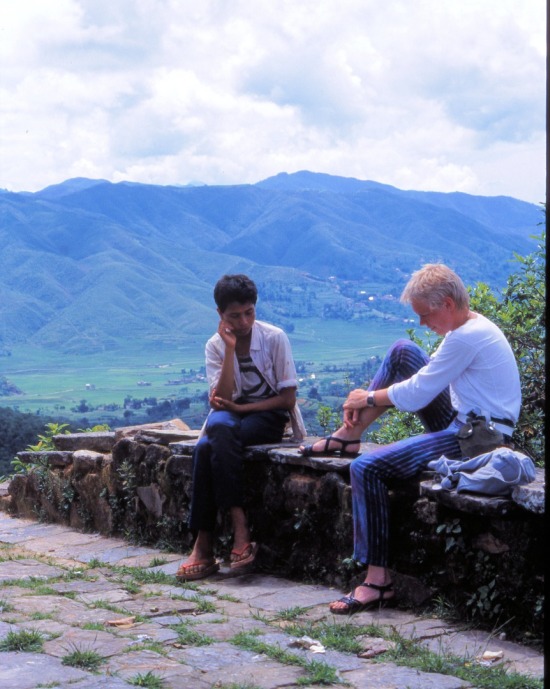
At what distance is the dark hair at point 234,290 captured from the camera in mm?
5703

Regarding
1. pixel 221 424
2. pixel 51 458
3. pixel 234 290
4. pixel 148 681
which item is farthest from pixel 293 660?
pixel 51 458

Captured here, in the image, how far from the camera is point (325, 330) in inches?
4033

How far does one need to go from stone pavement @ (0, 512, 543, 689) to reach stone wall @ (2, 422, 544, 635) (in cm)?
17

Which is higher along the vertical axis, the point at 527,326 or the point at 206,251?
the point at 206,251

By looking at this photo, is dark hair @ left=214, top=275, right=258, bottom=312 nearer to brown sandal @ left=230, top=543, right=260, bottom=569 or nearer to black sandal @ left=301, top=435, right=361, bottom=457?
black sandal @ left=301, top=435, right=361, bottom=457

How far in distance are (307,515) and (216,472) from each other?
570 mm

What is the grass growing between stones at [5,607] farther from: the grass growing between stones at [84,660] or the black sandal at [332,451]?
the black sandal at [332,451]

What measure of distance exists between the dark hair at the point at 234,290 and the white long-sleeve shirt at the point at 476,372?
4.69 ft

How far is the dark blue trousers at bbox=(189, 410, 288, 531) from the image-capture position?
17.9ft

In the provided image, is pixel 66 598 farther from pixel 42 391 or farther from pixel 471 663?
pixel 42 391

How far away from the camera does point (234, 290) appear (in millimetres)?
5707

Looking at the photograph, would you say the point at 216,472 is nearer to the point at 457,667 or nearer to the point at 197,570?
the point at 197,570

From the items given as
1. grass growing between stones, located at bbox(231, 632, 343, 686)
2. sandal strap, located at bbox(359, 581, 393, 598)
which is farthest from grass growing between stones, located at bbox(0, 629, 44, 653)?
sandal strap, located at bbox(359, 581, 393, 598)

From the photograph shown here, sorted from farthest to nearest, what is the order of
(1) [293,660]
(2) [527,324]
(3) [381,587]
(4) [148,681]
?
(2) [527,324]
(3) [381,587]
(1) [293,660]
(4) [148,681]
